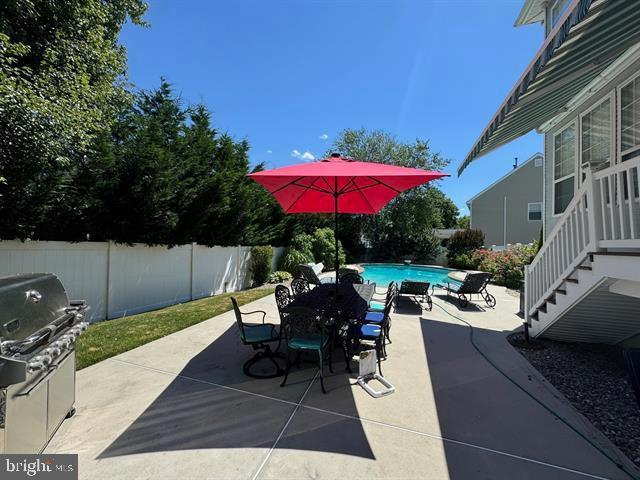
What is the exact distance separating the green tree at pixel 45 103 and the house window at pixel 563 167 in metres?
9.80

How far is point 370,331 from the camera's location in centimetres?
451

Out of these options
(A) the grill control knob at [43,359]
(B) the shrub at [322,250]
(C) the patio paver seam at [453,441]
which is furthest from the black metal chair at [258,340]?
(B) the shrub at [322,250]

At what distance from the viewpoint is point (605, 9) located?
2.89 meters

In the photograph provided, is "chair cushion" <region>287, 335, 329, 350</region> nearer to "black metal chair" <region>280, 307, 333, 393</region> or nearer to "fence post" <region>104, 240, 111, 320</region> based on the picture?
"black metal chair" <region>280, 307, 333, 393</region>

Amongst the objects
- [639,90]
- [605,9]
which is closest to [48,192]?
[605,9]

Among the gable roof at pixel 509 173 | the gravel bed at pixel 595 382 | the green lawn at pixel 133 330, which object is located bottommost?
the gravel bed at pixel 595 382

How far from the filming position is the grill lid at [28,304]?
201cm

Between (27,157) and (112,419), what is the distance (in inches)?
170

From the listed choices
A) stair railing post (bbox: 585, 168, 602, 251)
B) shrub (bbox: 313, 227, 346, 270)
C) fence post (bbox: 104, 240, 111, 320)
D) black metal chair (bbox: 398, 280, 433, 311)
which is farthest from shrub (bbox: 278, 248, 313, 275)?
stair railing post (bbox: 585, 168, 602, 251)

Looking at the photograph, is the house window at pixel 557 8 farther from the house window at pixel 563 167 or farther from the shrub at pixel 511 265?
the shrub at pixel 511 265

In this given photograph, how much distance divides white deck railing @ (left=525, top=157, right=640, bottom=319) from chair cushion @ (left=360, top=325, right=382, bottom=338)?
2960mm

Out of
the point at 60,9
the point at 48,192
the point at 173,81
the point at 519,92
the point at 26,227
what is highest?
the point at 173,81

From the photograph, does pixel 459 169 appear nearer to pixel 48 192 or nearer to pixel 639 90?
pixel 639 90

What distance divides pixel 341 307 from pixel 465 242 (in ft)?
62.1
